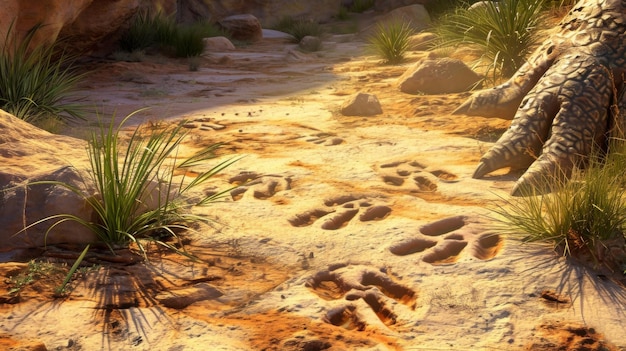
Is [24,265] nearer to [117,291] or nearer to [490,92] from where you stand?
[117,291]

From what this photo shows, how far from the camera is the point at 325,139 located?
4.99m

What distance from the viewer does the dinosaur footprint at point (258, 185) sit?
3748 millimetres

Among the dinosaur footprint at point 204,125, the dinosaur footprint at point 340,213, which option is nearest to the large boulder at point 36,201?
the dinosaur footprint at point 340,213

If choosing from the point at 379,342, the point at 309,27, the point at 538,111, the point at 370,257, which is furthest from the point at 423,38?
the point at 379,342

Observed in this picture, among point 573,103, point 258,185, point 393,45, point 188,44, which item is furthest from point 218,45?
point 573,103

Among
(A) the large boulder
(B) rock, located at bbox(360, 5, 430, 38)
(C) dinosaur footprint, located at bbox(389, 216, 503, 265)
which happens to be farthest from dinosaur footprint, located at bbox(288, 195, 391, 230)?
(B) rock, located at bbox(360, 5, 430, 38)

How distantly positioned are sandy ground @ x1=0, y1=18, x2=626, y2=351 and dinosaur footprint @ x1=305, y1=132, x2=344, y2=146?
0.17m

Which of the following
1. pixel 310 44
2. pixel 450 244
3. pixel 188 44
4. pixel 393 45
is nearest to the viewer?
pixel 450 244

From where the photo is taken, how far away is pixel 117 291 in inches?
105

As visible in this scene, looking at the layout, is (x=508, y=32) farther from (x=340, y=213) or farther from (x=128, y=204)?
(x=128, y=204)

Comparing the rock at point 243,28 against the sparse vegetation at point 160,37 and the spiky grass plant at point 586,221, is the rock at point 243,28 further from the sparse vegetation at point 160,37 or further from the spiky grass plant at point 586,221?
the spiky grass plant at point 586,221

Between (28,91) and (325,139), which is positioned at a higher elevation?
(28,91)

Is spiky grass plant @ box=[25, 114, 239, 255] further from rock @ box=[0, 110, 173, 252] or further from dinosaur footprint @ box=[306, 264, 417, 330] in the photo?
dinosaur footprint @ box=[306, 264, 417, 330]

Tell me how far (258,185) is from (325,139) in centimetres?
122
